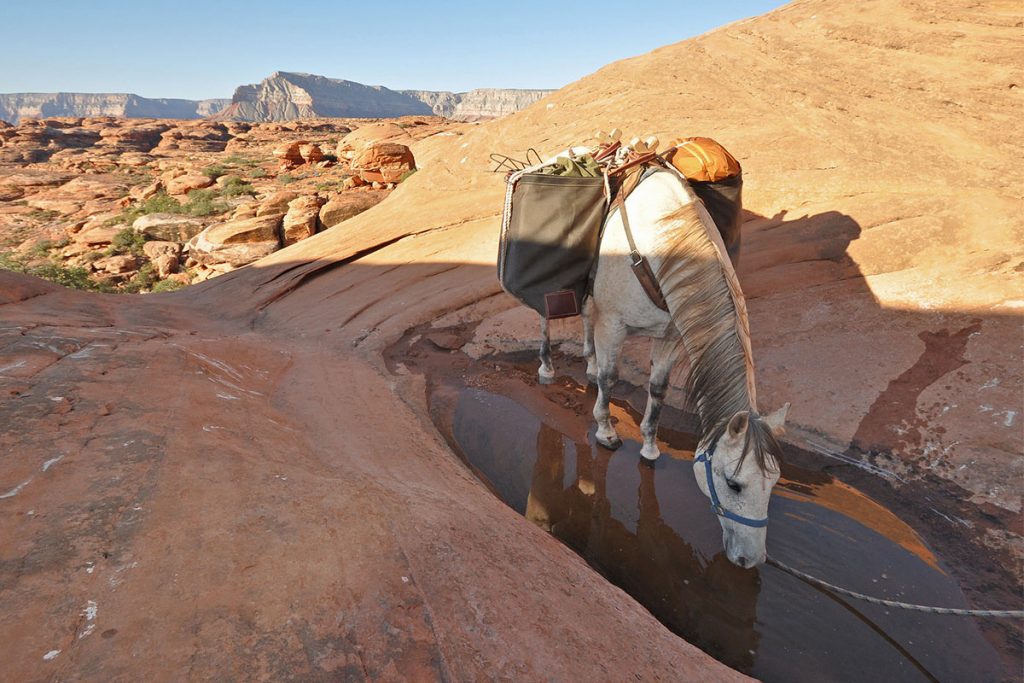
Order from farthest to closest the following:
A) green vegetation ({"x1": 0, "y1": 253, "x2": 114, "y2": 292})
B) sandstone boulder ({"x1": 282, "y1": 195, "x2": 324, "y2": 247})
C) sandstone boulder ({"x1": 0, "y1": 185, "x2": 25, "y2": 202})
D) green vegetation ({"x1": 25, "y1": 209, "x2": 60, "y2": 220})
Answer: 1. sandstone boulder ({"x1": 0, "y1": 185, "x2": 25, "y2": 202})
2. green vegetation ({"x1": 25, "y1": 209, "x2": 60, "y2": 220})
3. sandstone boulder ({"x1": 282, "y1": 195, "x2": 324, "y2": 247})
4. green vegetation ({"x1": 0, "y1": 253, "x2": 114, "y2": 292})

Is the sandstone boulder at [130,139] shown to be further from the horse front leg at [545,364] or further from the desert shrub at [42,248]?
the horse front leg at [545,364]

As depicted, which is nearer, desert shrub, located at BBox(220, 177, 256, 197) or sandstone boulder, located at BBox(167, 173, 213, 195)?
desert shrub, located at BBox(220, 177, 256, 197)

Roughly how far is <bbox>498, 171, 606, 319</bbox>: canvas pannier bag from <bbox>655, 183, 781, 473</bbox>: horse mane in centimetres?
91

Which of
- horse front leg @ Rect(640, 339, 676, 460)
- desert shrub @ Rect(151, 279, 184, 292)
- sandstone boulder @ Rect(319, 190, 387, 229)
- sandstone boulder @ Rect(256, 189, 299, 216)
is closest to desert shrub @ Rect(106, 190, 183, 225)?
desert shrub @ Rect(151, 279, 184, 292)

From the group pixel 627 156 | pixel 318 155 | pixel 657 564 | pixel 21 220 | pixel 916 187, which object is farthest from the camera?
pixel 318 155

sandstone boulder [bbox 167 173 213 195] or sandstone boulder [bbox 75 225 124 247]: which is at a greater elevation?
sandstone boulder [bbox 167 173 213 195]

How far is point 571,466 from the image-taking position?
191 inches

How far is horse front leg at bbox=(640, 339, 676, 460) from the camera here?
446 centimetres

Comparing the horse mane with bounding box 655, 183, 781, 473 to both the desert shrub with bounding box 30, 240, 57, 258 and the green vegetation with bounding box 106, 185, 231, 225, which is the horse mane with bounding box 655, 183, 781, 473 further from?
the desert shrub with bounding box 30, 240, 57, 258

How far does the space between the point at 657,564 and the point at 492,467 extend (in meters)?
1.84

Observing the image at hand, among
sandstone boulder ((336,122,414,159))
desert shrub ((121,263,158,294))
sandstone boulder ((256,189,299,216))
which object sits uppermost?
sandstone boulder ((336,122,414,159))

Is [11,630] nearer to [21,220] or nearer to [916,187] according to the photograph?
[916,187]

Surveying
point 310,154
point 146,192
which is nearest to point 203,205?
point 146,192

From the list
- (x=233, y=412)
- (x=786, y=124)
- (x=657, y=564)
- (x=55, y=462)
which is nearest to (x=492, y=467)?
(x=657, y=564)
